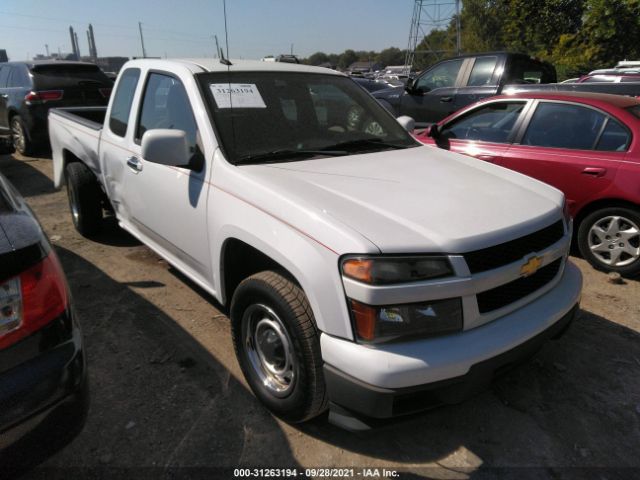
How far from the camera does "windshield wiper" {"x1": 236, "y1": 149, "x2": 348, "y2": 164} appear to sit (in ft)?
8.89

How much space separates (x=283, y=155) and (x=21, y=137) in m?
8.46

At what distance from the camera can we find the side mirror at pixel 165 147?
103 inches

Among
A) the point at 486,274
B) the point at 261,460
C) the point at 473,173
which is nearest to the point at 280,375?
the point at 261,460

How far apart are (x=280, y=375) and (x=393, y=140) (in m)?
1.85

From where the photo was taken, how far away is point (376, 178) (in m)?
2.60

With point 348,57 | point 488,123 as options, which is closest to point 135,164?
point 488,123

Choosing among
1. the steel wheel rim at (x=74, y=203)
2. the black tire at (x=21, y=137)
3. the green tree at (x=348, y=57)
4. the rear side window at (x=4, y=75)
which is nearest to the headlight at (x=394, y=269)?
the steel wheel rim at (x=74, y=203)

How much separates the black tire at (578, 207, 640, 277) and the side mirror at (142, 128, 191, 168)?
3.63 m

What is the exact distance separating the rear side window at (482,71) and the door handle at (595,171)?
4.22 metres

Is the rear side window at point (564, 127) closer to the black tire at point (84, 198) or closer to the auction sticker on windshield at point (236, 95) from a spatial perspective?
the auction sticker on windshield at point (236, 95)

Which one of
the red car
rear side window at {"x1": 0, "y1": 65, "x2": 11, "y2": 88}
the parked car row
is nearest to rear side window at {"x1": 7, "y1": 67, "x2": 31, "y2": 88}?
rear side window at {"x1": 0, "y1": 65, "x2": 11, "y2": 88}

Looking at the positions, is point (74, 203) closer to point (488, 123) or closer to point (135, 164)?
point (135, 164)

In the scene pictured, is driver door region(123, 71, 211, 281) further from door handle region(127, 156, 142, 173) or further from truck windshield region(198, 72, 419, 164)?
truck windshield region(198, 72, 419, 164)

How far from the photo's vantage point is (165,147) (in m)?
2.62
